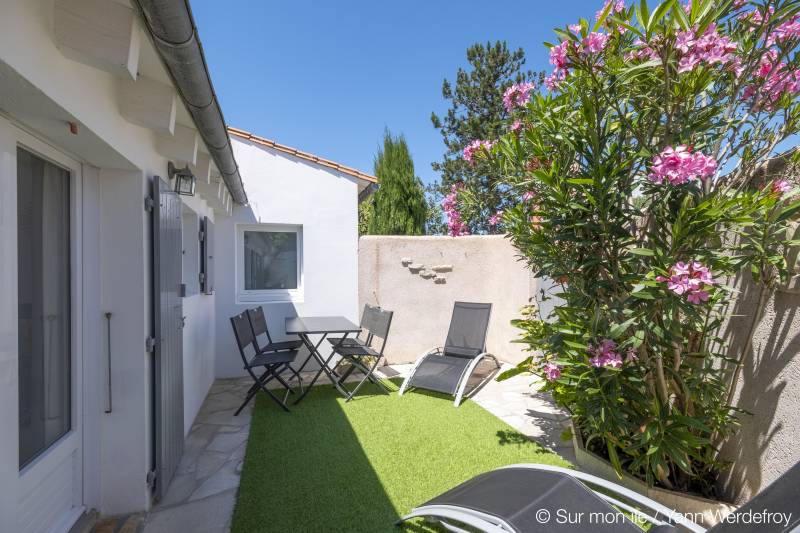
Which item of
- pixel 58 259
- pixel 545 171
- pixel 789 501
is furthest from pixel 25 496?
pixel 545 171

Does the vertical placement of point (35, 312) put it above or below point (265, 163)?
below

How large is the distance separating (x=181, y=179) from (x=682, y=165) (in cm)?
419

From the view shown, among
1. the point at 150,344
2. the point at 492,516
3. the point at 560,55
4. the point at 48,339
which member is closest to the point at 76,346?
the point at 48,339

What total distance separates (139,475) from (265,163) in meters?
5.69

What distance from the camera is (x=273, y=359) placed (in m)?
5.80

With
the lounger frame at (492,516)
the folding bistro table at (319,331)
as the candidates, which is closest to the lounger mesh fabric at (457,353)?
the folding bistro table at (319,331)

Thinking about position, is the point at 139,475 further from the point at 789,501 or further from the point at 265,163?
the point at 265,163

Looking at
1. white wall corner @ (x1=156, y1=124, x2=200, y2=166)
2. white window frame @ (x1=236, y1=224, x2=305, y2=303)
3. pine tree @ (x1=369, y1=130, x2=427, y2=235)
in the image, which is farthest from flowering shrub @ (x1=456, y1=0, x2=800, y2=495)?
pine tree @ (x1=369, y1=130, x2=427, y2=235)

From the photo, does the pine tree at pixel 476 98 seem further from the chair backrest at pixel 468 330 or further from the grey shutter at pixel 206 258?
the grey shutter at pixel 206 258

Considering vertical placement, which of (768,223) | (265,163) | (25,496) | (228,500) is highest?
(265,163)

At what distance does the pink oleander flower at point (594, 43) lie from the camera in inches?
110

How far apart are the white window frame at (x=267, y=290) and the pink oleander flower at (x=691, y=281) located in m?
6.41

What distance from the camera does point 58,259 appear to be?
9.10 ft

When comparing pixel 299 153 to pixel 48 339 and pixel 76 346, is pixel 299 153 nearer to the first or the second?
pixel 76 346
